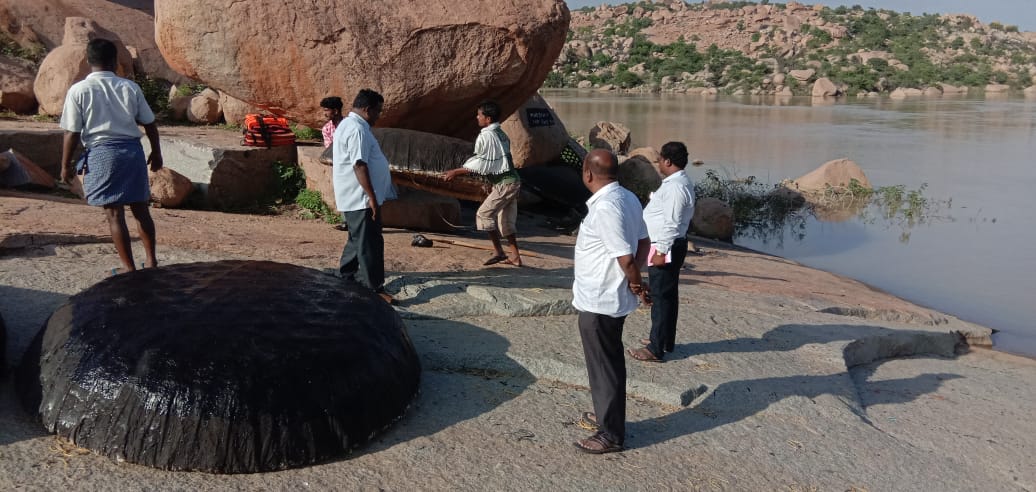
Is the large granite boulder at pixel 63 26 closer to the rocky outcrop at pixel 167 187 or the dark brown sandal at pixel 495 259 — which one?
the rocky outcrop at pixel 167 187

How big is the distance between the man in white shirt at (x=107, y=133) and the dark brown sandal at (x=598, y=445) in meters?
3.25

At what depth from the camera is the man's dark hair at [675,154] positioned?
5.07 m

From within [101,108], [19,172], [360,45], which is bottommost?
[19,172]

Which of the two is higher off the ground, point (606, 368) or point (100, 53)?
point (100, 53)

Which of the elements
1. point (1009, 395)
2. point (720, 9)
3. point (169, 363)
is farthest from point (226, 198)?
point (720, 9)

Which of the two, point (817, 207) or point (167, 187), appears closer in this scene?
point (167, 187)

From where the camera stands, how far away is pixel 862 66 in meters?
47.8

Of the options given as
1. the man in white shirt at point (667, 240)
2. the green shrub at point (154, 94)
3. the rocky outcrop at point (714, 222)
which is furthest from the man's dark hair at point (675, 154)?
the green shrub at point (154, 94)

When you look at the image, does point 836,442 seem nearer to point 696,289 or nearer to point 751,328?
point 751,328

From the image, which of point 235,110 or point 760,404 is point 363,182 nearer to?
point 760,404

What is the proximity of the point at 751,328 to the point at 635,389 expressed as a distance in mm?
1712

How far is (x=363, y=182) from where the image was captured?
5422 mm

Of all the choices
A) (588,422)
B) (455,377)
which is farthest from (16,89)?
(588,422)

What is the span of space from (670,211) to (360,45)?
541 centimetres
